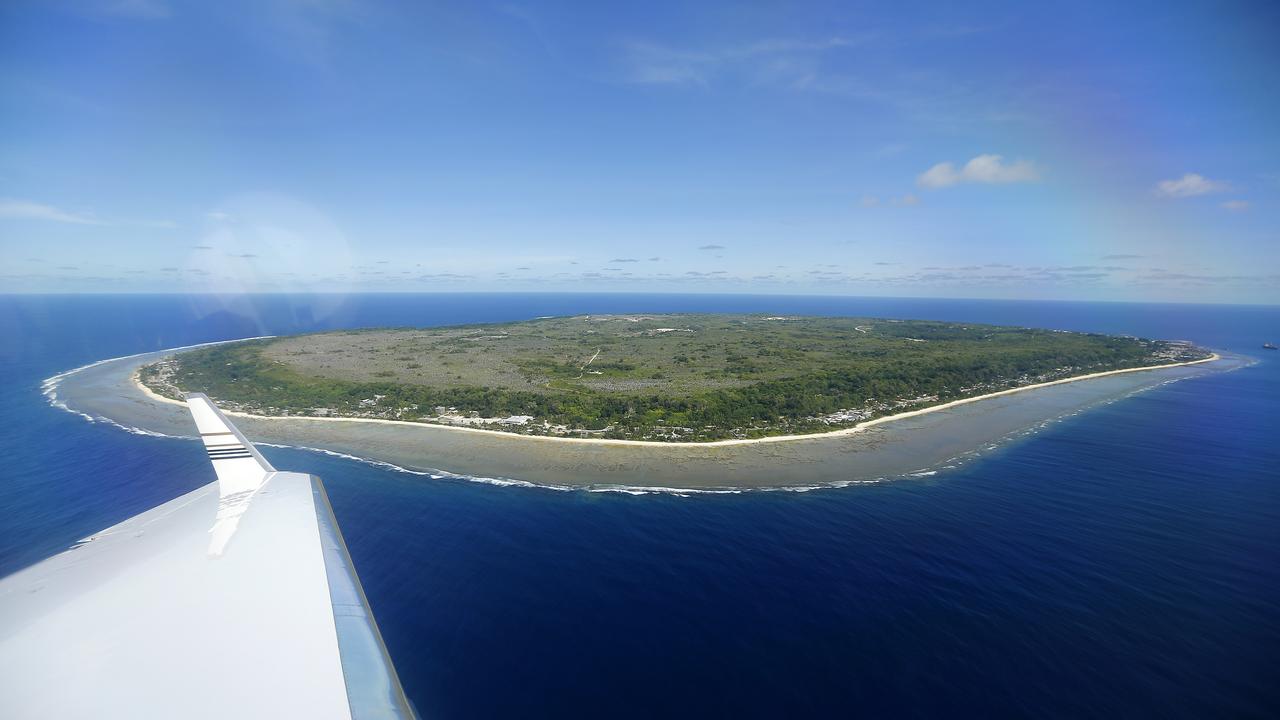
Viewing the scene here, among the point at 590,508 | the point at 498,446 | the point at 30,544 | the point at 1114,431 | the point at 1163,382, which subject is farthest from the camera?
the point at 1163,382

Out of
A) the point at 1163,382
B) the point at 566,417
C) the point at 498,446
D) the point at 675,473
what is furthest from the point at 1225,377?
the point at 498,446

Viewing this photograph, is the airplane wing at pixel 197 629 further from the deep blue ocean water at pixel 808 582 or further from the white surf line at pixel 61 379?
the white surf line at pixel 61 379

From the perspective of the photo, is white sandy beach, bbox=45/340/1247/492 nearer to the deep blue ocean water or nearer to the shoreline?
the shoreline

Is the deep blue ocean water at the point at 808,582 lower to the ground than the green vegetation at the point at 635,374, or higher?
lower

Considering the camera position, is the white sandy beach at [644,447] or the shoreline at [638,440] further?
the shoreline at [638,440]

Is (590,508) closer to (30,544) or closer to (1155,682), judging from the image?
(1155,682)

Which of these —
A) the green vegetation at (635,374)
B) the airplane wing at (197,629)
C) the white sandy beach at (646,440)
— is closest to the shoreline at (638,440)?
the white sandy beach at (646,440)

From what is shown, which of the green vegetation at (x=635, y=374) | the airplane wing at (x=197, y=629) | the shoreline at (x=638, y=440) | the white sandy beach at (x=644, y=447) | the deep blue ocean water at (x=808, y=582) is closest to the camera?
the airplane wing at (x=197, y=629)
